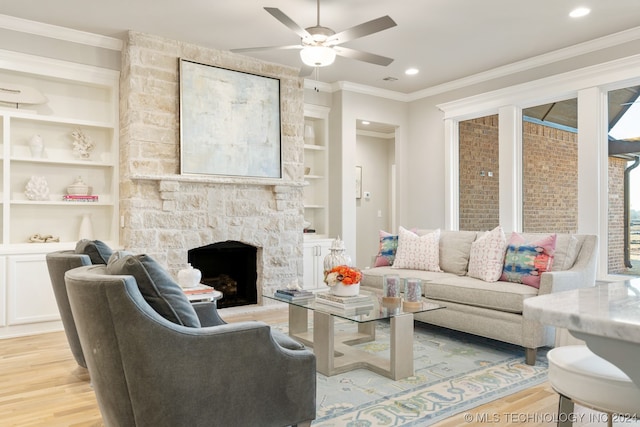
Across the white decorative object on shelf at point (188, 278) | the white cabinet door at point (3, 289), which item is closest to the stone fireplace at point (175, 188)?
the white cabinet door at point (3, 289)

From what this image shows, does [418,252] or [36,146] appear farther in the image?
[418,252]

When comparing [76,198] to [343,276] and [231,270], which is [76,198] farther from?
[343,276]

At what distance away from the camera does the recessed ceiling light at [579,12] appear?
3845 millimetres

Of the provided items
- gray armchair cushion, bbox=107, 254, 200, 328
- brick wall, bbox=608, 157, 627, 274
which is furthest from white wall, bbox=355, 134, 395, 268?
gray armchair cushion, bbox=107, 254, 200, 328

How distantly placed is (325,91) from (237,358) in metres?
4.95

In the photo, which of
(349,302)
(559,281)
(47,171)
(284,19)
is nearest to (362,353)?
(349,302)

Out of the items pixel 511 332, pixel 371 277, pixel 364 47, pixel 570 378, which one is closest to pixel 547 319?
pixel 570 378

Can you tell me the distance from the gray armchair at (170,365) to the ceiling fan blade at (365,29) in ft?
6.94

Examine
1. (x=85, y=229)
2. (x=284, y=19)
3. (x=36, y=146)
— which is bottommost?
(x=85, y=229)

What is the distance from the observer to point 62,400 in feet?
8.61

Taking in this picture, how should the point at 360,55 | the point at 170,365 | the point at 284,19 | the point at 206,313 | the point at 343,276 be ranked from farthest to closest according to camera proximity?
the point at 360,55, the point at 343,276, the point at 284,19, the point at 206,313, the point at 170,365

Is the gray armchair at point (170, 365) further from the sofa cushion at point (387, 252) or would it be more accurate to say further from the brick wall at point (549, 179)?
the brick wall at point (549, 179)

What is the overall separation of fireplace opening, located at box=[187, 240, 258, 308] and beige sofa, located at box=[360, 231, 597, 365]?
76.6 inches

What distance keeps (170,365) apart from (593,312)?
1.28 metres
